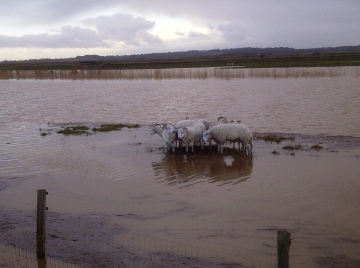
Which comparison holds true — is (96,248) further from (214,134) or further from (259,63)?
(259,63)

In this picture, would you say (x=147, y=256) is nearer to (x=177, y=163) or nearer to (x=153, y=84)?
(x=177, y=163)

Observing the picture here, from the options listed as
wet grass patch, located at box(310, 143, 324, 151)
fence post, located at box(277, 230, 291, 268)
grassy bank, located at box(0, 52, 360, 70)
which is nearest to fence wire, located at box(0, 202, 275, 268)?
fence post, located at box(277, 230, 291, 268)

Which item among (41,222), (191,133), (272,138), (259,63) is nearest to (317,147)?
(272,138)

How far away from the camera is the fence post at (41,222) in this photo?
24.3 feet

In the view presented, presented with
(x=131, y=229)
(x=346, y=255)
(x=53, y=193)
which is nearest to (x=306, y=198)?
(x=346, y=255)

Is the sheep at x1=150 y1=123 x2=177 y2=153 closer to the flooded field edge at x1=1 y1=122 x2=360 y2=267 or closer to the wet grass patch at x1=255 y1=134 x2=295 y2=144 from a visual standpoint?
the flooded field edge at x1=1 y1=122 x2=360 y2=267

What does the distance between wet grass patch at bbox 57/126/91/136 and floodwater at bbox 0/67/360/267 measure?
57cm

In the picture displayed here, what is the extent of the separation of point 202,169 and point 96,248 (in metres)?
5.63

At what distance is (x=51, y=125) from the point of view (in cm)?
2298

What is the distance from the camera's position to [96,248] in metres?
8.04

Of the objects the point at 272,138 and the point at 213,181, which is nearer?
the point at 213,181

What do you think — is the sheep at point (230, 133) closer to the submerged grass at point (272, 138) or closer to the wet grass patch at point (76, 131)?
the submerged grass at point (272, 138)

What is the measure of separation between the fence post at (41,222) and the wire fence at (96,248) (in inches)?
5.7

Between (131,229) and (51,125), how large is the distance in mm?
15137
